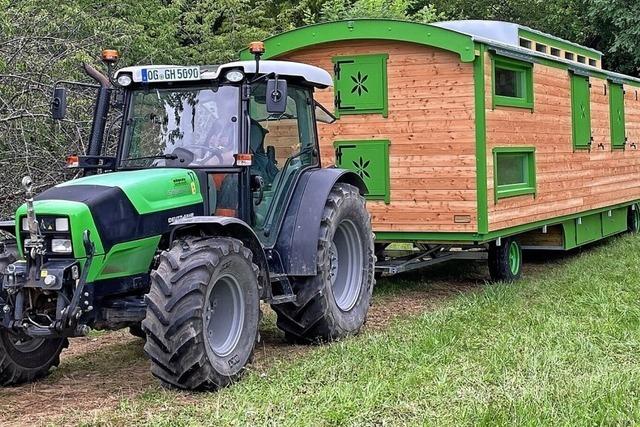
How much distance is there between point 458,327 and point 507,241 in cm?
332

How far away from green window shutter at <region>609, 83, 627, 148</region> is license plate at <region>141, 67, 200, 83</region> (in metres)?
8.93

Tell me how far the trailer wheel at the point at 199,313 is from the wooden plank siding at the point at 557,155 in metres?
4.07

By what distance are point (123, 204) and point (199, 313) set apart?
899 mm

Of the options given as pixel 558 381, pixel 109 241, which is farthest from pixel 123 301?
pixel 558 381

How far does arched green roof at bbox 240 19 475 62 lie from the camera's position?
29.0 feet

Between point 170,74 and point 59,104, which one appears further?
point 170,74

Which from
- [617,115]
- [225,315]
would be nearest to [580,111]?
[617,115]

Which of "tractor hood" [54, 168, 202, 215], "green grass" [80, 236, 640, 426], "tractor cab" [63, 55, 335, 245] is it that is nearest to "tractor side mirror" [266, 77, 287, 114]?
"tractor cab" [63, 55, 335, 245]

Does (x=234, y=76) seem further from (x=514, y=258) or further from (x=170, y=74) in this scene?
(x=514, y=258)

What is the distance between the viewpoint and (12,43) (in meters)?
9.76

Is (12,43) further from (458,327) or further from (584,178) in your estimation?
(584,178)

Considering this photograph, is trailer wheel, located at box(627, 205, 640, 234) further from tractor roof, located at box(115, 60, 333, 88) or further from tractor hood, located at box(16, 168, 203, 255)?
tractor hood, located at box(16, 168, 203, 255)

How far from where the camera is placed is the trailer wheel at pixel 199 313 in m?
5.22

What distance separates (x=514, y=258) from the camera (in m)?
10.6
